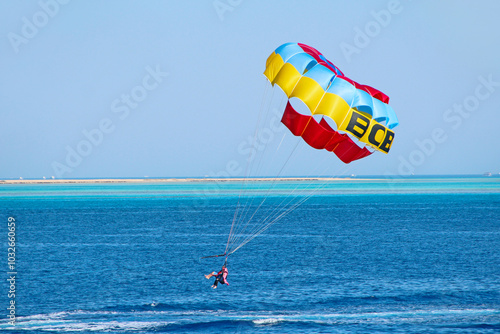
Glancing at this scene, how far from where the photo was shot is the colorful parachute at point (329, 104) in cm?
2317

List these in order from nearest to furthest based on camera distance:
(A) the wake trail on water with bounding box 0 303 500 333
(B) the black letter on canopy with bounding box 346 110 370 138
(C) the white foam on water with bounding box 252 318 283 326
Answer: (B) the black letter on canopy with bounding box 346 110 370 138 → (A) the wake trail on water with bounding box 0 303 500 333 → (C) the white foam on water with bounding box 252 318 283 326

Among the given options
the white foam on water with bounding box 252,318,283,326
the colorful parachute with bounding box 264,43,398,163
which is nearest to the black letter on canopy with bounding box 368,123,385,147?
the colorful parachute with bounding box 264,43,398,163

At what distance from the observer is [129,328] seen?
23.7m

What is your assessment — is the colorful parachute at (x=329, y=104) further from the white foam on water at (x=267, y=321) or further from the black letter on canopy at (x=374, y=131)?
the white foam on water at (x=267, y=321)

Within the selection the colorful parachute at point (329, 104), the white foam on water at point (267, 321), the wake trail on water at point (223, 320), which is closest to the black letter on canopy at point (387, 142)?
the colorful parachute at point (329, 104)

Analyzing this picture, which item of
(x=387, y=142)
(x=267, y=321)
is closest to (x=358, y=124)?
(x=387, y=142)

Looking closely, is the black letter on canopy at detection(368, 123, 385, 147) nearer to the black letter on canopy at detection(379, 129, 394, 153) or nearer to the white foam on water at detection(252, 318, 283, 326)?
the black letter on canopy at detection(379, 129, 394, 153)

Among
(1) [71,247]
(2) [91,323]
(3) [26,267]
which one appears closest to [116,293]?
(2) [91,323]

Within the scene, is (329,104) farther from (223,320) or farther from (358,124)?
(223,320)

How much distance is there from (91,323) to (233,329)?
6136 mm

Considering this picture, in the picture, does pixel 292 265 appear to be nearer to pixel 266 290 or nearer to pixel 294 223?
pixel 266 290

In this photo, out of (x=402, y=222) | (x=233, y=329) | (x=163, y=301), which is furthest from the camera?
(x=402, y=222)

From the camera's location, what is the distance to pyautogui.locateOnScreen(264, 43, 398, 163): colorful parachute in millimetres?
23172

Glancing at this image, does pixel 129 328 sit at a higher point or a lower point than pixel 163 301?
lower
